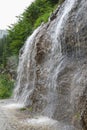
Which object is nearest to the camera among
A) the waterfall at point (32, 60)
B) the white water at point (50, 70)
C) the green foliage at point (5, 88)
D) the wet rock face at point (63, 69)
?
the wet rock face at point (63, 69)

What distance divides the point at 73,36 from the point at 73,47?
1.12 feet

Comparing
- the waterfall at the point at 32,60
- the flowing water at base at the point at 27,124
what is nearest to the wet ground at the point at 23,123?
the flowing water at base at the point at 27,124

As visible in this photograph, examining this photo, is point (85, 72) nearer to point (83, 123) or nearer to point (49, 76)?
point (83, 123)

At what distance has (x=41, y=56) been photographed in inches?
505

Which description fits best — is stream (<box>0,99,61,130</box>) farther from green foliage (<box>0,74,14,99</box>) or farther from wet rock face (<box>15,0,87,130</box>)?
green foliage (<box>0,74,14,99</box>)

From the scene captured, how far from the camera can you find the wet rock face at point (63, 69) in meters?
8.65

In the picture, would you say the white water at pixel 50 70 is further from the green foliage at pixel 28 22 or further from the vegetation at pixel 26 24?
the green foliage at pixel 28 22

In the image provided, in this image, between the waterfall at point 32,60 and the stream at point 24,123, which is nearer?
the stream at point 24,123

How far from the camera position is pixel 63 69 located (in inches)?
395

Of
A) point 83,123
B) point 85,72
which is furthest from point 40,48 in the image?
point 83,123

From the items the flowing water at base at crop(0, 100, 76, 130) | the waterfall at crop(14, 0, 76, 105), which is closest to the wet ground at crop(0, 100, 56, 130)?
the flowing water at base at crop(0, 100, 76, 130)

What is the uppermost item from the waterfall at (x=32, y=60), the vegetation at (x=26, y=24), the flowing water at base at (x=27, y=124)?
the vegetation at (x=26, y=24)

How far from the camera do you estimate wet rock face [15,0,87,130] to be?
28.4 feet

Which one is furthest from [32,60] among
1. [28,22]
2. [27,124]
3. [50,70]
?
[28,22]
